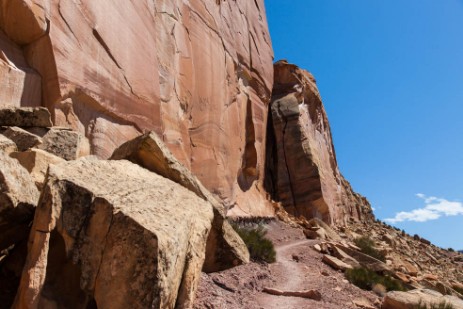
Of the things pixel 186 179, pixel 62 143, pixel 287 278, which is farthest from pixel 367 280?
pixel 62 143

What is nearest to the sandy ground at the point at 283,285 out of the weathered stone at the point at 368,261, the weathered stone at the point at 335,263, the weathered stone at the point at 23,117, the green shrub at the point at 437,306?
the weathered stone at the point at 335,263

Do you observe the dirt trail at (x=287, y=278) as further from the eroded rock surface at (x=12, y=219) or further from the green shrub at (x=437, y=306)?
the eroded rock surface at (x=12, y=219)

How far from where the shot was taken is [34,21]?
8609 mm

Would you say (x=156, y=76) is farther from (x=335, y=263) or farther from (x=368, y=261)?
(x=368, y=261)

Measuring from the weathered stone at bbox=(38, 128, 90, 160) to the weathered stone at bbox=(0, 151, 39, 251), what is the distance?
2.11 m

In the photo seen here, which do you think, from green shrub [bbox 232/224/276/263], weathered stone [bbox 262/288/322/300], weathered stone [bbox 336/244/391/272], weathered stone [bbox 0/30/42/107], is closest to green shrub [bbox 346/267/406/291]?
weathered stone [bbox 336/244/391/272]

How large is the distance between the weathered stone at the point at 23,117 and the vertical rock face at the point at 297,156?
19.8 metres

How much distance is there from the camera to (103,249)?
3934 millimetres

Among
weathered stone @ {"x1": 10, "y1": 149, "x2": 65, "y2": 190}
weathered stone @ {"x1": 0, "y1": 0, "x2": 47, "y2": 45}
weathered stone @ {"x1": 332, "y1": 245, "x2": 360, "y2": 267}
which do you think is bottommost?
weathered stone @ {"x1": 10, "y1": 149, "x2": 65, "y2": 190}

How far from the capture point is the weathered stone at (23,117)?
6.87 m

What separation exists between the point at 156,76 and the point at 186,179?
7.28 meters

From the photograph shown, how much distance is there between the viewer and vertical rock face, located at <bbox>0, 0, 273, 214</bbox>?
8859 millimetres

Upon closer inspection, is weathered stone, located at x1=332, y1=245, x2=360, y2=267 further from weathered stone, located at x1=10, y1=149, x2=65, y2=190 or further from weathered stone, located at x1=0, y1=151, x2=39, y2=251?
weathered stone, located at x1=0, y1=151, x2=39, y2=251

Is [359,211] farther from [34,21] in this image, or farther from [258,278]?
[34,21]
